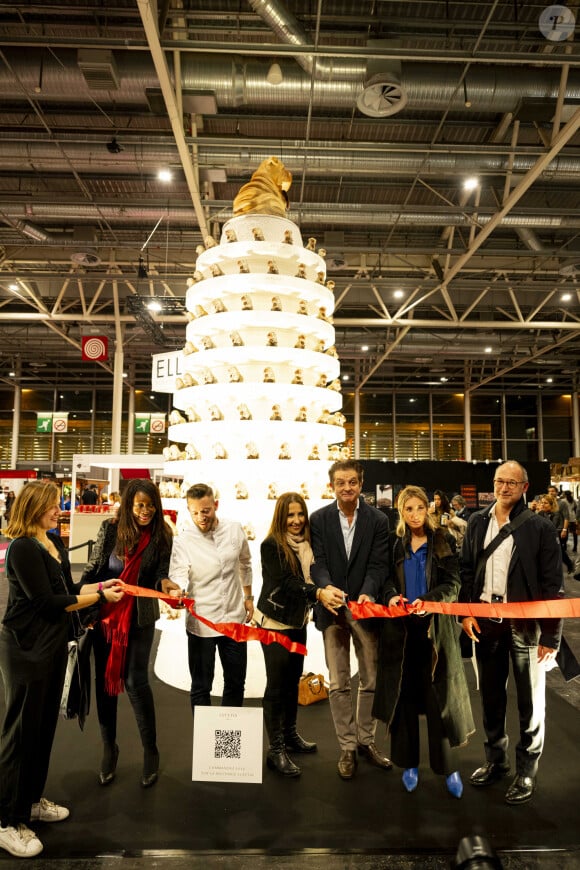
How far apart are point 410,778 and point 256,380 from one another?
12.1 ft

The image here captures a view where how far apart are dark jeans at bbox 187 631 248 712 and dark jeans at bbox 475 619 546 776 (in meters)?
1.45

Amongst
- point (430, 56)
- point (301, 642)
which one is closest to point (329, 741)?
point (301, 642)

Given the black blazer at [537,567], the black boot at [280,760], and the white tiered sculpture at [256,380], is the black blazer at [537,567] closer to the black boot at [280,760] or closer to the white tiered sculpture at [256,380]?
the black boot at [280,760]

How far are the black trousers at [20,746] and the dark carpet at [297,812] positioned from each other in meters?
0.23

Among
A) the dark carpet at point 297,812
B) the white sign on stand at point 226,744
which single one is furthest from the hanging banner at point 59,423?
the white sign on stand at point 226,744

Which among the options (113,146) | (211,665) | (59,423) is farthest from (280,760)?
(59,423)

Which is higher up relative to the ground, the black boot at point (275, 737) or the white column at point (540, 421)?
the white column at point (540, 421)

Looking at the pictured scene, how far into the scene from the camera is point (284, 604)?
131 inches

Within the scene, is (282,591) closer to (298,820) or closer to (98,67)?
(298,820)

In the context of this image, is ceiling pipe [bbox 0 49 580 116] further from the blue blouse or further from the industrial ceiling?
the blue blouse

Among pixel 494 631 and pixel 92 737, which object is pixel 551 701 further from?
pixel 92 737

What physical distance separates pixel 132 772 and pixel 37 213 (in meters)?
10.6

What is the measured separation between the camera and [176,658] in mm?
4938

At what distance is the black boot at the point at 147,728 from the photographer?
3117mm
